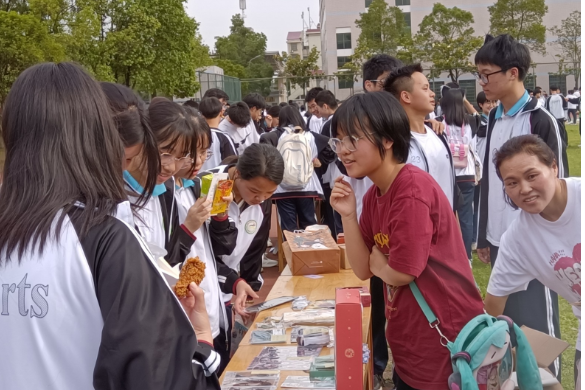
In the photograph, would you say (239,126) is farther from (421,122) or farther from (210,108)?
(421,122)

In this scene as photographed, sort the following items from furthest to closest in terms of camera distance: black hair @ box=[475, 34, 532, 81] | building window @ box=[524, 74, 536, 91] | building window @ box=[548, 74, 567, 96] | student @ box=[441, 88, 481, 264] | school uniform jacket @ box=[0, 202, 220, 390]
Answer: building window @ box=[548, 74, 567, 96] < building window @ box=[524, 74, 536, 91] < student @ box=[441, 88, 481, 264] < black hair @ box=[475, 34, 532, 81] < school uniform jacket @ box=[0, 202, 220, 390]

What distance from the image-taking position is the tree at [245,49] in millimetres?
65694

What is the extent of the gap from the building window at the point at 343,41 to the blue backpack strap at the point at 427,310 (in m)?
49.3

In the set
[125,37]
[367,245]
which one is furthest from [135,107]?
[125,37]

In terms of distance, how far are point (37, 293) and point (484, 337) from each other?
1401 millimetres

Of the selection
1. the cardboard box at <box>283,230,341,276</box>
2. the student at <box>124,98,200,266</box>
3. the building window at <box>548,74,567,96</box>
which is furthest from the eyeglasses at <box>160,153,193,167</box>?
the building window at <box>548,74,567,96</box>

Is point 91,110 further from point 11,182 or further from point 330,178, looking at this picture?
point 330,178

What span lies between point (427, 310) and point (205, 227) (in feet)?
3.75

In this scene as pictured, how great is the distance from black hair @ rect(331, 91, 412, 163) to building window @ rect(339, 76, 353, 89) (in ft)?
99.3

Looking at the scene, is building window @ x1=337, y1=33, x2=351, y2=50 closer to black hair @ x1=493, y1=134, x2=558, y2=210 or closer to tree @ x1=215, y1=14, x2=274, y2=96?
tree @ x1=215, y1=14, x2=274, y2=96

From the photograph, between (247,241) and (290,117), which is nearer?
(247,241)

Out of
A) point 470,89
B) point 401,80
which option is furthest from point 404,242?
point 470,89

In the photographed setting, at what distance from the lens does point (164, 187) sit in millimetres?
2561

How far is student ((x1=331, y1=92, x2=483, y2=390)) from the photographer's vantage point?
2.12 metres
